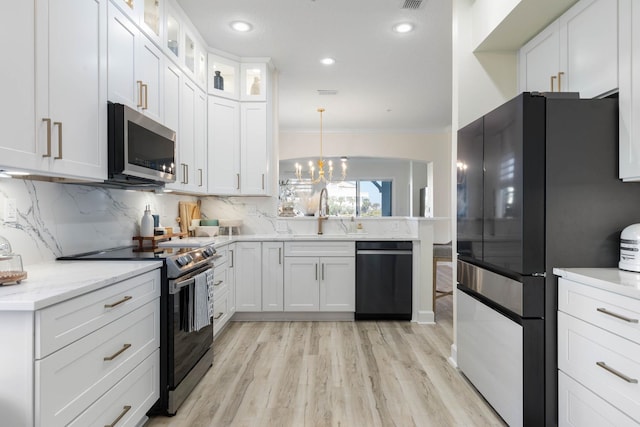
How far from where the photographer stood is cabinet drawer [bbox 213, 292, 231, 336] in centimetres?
316

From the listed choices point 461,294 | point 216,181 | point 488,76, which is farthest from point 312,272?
point 488,76

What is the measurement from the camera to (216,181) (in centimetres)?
388

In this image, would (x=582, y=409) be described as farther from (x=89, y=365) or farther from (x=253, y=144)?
(x=253, y=144)

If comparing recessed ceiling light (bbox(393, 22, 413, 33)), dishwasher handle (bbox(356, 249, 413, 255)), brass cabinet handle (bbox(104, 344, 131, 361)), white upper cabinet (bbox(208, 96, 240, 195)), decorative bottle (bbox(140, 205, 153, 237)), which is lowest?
brass cabinet handle (bbox(104, 344, 131, 361))

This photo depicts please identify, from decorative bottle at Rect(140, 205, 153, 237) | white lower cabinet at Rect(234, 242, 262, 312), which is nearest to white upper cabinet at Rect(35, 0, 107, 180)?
decorative bottle at Rect(140, 205, 153, 237)

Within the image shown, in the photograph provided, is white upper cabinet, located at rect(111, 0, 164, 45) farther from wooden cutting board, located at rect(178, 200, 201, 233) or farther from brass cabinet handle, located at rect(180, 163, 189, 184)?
wooden cutting board, located at rect(178, 200, 201, 233)

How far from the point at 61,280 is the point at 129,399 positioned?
2.25 feet

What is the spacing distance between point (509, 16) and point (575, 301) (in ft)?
5.67

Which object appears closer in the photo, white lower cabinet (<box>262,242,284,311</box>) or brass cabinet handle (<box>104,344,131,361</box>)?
brass cabinet handle (<box>104,344,131,361</box>)

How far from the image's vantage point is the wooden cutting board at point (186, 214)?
3791 mm

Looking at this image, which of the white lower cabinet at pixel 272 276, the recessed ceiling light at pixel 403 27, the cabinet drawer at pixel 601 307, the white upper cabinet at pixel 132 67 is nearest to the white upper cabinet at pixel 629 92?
the cabinet drawer at pixel 601 307

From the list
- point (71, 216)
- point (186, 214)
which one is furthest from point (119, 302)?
point (186, 214)

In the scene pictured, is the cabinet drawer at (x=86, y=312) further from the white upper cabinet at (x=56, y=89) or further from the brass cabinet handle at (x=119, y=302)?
the white upper cabinet at (x=56, y=89)

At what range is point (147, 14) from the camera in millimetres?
2631
